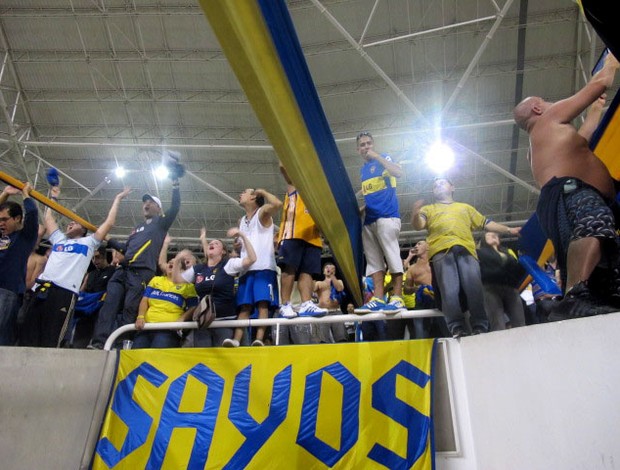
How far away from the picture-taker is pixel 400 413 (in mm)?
2088

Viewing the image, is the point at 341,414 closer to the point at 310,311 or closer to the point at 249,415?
the point at 249,415

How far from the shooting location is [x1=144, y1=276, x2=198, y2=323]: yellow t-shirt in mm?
3055

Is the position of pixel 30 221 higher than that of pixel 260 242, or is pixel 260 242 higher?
pixel 260 242

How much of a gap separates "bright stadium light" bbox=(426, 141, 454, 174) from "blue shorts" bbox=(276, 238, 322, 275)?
13.6 ft

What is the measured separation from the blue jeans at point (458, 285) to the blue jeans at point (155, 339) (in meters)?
1.82

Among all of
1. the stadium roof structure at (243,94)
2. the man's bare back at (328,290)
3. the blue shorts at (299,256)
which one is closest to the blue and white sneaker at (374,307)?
the blue shorts at (299,256)

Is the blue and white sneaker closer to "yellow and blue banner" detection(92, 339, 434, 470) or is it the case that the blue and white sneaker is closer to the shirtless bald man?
"yellow and blue banner" detection(92, 339, 434, 470)

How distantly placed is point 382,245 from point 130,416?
1.87 metres

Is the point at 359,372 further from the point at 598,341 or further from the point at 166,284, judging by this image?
the point at 166,284

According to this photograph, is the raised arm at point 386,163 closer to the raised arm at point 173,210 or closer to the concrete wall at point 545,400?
the concrete wall at point 545,400

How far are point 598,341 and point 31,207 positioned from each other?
295 cm

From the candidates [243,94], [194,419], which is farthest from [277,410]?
[243,94]

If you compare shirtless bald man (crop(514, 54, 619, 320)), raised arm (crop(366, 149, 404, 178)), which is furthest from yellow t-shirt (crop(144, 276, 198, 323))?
shirtless bald man (crop(514, 54, 619, 320))

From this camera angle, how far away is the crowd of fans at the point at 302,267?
1.72 m
